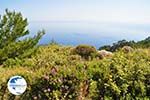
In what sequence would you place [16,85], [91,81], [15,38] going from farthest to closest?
1. [15,38]
2. [91,81]
3. [16,85]

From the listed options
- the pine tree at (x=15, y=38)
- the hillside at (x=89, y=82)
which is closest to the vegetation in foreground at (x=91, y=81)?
the hillside at (x=89, y=82)

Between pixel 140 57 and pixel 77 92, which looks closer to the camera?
pixel 77 92

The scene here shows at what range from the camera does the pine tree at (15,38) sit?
78.5ft

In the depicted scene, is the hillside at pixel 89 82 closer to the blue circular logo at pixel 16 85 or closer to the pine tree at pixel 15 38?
the blue circular logo at pixel 16 85

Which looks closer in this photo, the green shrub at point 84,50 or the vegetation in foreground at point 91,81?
the vegetation in foreground at point 91,81

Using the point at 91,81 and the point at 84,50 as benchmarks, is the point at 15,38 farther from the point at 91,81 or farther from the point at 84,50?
the point at 91,81

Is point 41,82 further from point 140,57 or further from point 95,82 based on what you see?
point 140,57

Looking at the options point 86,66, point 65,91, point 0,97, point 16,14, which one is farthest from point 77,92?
point 16,14

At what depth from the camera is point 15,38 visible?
81.9 ft

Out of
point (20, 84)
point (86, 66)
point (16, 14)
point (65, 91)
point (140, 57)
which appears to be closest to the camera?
point (20, 84)

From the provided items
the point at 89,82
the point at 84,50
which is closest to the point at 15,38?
the point at 84,50

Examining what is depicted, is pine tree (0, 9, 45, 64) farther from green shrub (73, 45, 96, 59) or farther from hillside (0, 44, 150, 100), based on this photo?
hillside (0, 44, 150, 100)

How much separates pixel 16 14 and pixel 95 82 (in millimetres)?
14653

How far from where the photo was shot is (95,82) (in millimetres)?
10570
